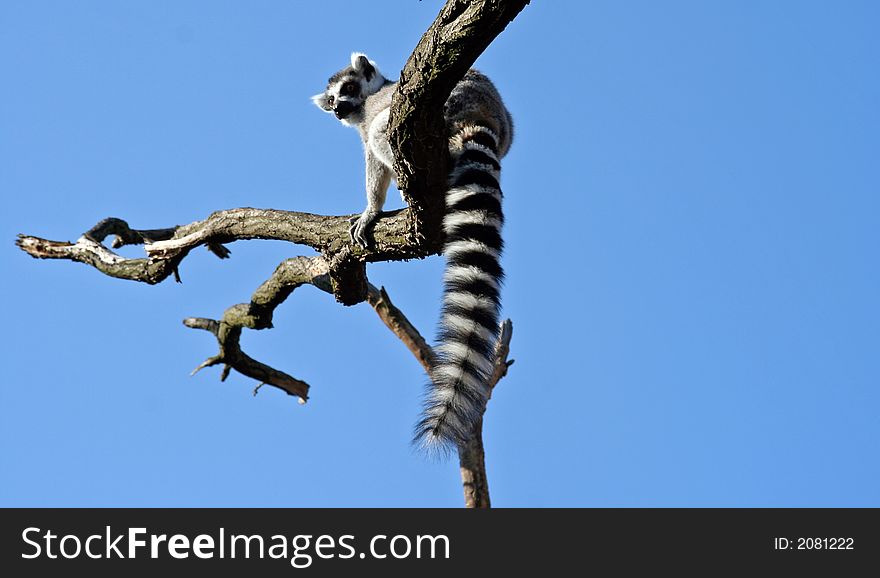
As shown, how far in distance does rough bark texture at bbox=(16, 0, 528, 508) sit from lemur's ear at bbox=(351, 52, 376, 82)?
189 cm

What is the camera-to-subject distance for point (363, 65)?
875 centimetres

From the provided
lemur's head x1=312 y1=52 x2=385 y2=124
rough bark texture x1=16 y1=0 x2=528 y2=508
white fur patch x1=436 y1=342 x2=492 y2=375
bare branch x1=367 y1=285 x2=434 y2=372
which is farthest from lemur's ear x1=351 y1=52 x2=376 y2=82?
white fur patch x1=436 y1=342 x2=492 y2=375

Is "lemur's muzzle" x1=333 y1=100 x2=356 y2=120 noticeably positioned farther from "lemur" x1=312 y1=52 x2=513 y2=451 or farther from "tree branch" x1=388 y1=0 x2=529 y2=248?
"tree branch" x1=388 y1=0 x2=529 y2=248

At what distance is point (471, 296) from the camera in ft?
20.6

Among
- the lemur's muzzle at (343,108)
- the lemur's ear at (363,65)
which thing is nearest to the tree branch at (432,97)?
the lemur's muzzle at (343,108)

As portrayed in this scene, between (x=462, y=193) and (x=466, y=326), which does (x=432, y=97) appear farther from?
(x=466, y=326)

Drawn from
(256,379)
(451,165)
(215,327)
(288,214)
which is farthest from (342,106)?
(256,379)

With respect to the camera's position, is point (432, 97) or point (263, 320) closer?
point (432, 97)

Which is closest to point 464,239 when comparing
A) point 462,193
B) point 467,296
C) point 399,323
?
point 462,193

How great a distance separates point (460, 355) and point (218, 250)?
4.92m

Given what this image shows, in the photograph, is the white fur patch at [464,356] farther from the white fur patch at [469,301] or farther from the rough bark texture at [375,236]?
the white fur patch at [469,301]

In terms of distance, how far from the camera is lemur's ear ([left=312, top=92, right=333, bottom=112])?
907 centimetres

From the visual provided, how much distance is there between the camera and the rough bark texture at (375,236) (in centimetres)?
504

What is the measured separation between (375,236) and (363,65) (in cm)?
244
